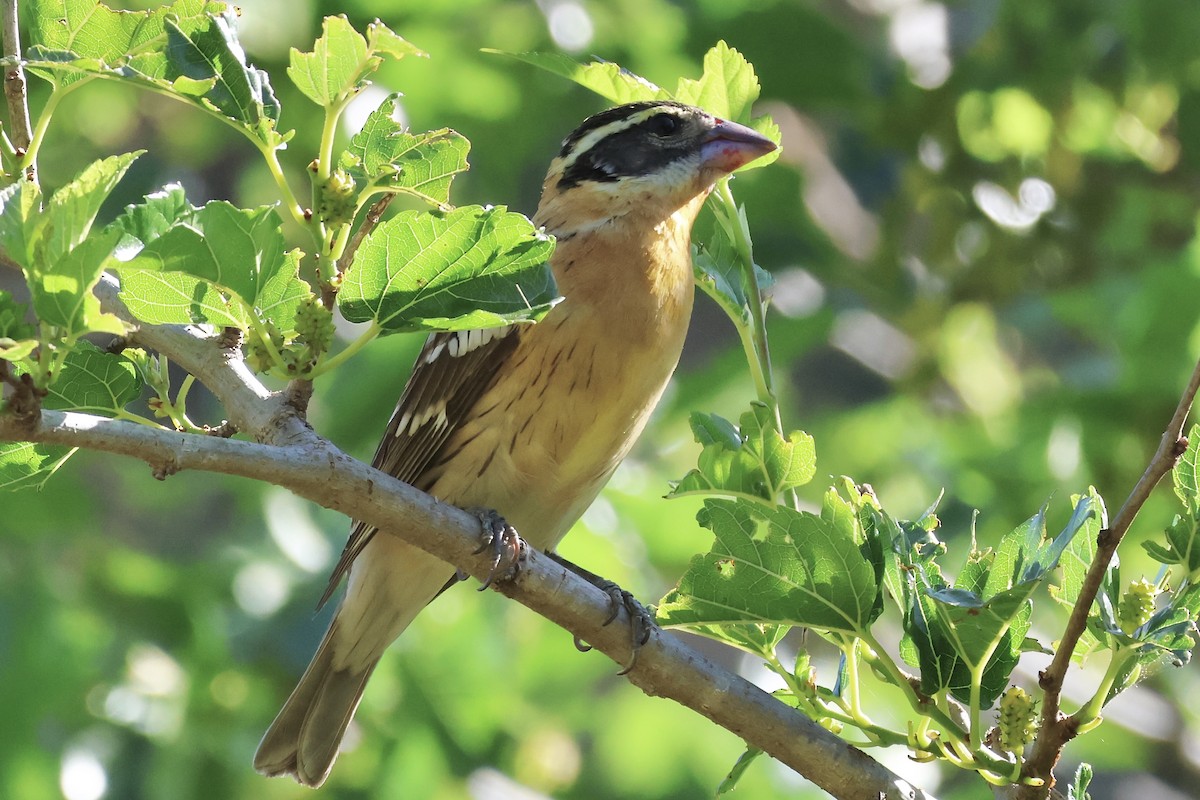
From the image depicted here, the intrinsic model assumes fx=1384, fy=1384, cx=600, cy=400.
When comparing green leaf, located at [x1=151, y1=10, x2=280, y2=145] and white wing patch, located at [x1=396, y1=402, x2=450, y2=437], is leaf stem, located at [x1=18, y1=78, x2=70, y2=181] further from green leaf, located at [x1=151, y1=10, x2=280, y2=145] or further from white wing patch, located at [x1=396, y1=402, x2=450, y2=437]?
white wing patch, located at [x1=396, y1=402, x2=450, y2=437]

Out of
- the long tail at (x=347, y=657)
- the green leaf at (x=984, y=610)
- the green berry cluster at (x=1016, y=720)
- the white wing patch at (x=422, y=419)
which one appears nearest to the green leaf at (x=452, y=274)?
the green leaf at (x=984, y=610)

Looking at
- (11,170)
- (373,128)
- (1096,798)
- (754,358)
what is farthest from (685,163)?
(1096,798)

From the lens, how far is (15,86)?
2449 mm

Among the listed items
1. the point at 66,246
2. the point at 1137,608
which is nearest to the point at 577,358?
the point at 1137,608

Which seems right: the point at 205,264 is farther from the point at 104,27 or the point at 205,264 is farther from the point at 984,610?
the point at 984,610

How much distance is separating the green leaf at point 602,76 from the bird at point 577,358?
72 cm

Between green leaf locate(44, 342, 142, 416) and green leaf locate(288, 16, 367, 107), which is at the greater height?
green leaf locate(288, 16, 367, 107)

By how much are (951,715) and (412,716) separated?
3040 mm

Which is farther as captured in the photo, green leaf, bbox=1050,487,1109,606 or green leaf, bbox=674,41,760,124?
green leaf, bbox=674,41,760,124

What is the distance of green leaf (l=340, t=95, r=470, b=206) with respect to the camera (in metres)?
2.27

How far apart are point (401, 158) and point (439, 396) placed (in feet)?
5.39

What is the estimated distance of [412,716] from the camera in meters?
5.23

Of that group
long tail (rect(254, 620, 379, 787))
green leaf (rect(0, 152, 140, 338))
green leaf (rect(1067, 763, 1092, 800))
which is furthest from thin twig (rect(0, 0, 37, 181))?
long tail (rect(254, 620, 379, 787))

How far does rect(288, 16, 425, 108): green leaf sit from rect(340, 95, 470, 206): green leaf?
65mm
